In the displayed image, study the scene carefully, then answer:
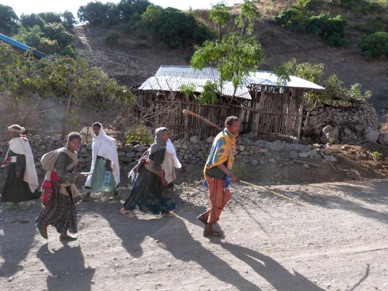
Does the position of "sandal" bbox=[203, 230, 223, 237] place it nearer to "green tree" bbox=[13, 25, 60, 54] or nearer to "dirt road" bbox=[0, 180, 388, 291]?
"dirt road" bbox=[0, 180, 388, 291]

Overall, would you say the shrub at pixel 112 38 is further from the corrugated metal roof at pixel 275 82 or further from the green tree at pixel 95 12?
the corrugated metal roof at pixel 275 82

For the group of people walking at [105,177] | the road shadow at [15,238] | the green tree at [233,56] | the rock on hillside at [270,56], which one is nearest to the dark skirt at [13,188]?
the group of people walking at [105,177]

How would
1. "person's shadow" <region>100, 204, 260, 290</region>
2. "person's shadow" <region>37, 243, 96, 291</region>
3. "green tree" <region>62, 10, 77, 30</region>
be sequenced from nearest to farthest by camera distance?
"person's shadow" <region>37, 243, 96, 291</region>, "person's shadow" <region>100, 204, 260, 290</region>, "green tree" <region>62, 10, 77, 30</region>

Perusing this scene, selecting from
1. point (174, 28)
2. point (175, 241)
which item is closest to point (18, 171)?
point (175, 241)

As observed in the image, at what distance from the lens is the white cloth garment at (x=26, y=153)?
234 inches

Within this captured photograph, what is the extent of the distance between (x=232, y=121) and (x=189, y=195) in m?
2.88

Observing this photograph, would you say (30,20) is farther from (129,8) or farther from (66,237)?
(66,237)

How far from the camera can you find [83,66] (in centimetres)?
960

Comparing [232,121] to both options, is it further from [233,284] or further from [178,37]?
[178,37]

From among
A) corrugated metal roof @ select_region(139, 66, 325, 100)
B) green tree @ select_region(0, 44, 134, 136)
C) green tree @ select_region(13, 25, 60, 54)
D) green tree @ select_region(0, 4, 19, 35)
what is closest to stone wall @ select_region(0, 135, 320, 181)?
green tree @ select_region(0, 44, 134, 136)

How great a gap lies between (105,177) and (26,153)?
1344mm

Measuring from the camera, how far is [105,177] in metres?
6.69

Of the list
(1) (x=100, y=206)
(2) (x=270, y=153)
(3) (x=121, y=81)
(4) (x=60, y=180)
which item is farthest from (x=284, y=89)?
(3) (x=121, y=81)

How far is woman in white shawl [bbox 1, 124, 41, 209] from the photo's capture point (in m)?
5.96
